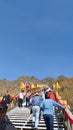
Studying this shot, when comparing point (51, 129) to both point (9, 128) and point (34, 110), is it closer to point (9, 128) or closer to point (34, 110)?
point (34, 110)

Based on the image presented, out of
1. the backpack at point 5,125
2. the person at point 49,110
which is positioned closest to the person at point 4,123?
the backpack at point 5,125

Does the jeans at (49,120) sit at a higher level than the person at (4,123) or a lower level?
higher

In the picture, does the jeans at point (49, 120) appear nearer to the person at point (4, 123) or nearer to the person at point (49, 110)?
the person at point (49, 110)

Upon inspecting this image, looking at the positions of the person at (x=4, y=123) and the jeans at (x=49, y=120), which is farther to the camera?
the jeans at (x=49, y=120)

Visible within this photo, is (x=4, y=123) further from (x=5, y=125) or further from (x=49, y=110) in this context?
(x=49, y=110)

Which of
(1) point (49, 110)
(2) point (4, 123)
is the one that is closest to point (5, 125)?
(2) point (4, 123)

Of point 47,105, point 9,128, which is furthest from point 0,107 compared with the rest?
point 47,105

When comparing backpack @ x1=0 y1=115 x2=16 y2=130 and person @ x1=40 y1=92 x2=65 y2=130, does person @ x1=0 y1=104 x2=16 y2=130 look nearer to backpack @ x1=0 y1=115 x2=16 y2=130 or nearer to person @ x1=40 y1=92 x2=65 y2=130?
backpack @ x1=0 y1=115 x2=16 y2=130

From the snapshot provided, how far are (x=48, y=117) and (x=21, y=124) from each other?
3.26 metres

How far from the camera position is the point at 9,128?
592cm

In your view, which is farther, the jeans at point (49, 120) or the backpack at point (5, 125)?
the jeans at point (49, 120)

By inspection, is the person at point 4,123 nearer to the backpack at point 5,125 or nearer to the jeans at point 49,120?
the backpack at point 5,125

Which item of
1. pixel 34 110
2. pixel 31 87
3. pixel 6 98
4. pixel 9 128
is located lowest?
pixel 9 128

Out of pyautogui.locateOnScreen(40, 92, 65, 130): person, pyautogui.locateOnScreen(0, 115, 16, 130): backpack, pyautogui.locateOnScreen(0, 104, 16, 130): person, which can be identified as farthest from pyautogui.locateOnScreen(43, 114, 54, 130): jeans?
pyautogui.locateOnScreen(0, 115, 16, 130): backpack
